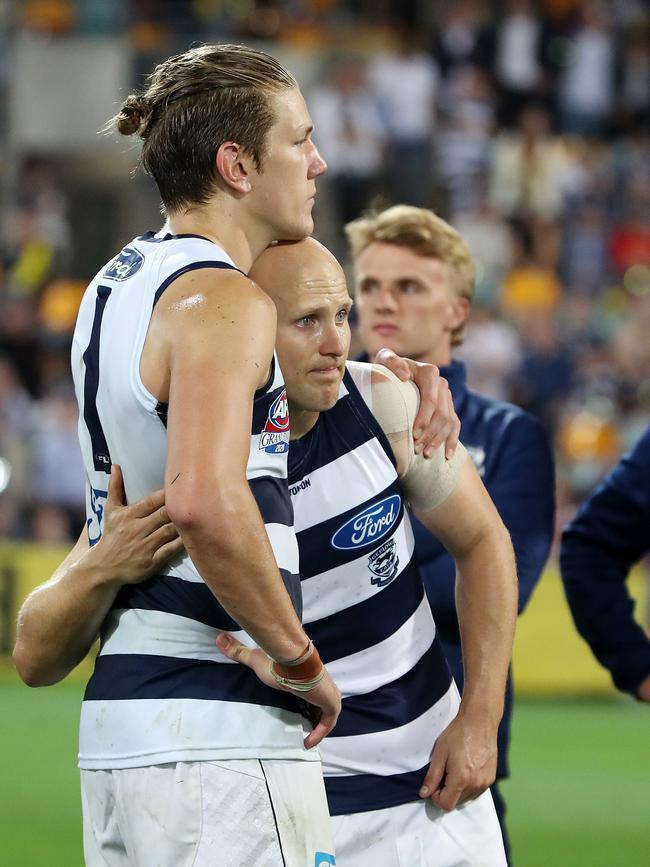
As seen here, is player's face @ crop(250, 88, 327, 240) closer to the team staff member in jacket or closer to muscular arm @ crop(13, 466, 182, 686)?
muscular arm @ crop(13, 466, 182, 686)

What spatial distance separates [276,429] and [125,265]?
1.46ft

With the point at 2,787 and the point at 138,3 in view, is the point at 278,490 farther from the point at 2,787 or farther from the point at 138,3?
the point at 138,3

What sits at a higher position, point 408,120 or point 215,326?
point 215,326

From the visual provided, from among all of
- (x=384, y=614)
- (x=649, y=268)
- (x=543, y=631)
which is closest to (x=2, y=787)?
(x=543, y=631)

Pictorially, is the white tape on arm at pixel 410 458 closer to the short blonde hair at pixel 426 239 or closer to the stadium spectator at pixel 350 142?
the short blonde hair at pixel 426 239

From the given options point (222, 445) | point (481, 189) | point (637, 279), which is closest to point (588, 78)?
point (481, 189)

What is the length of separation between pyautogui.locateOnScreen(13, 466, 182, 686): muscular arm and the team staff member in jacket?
Result: 195cm

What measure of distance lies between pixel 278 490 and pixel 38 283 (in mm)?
14813

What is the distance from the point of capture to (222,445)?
2457mm

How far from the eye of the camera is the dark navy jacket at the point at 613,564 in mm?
3652

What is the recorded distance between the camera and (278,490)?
2707 mm

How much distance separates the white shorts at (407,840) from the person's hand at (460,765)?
5 centimetres

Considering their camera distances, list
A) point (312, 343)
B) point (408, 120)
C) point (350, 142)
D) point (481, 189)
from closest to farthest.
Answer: point (312, 343)
point (350, 142)
point (481, 189)
point (408, 120)

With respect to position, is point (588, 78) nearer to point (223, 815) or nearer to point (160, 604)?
point (160, 604)
